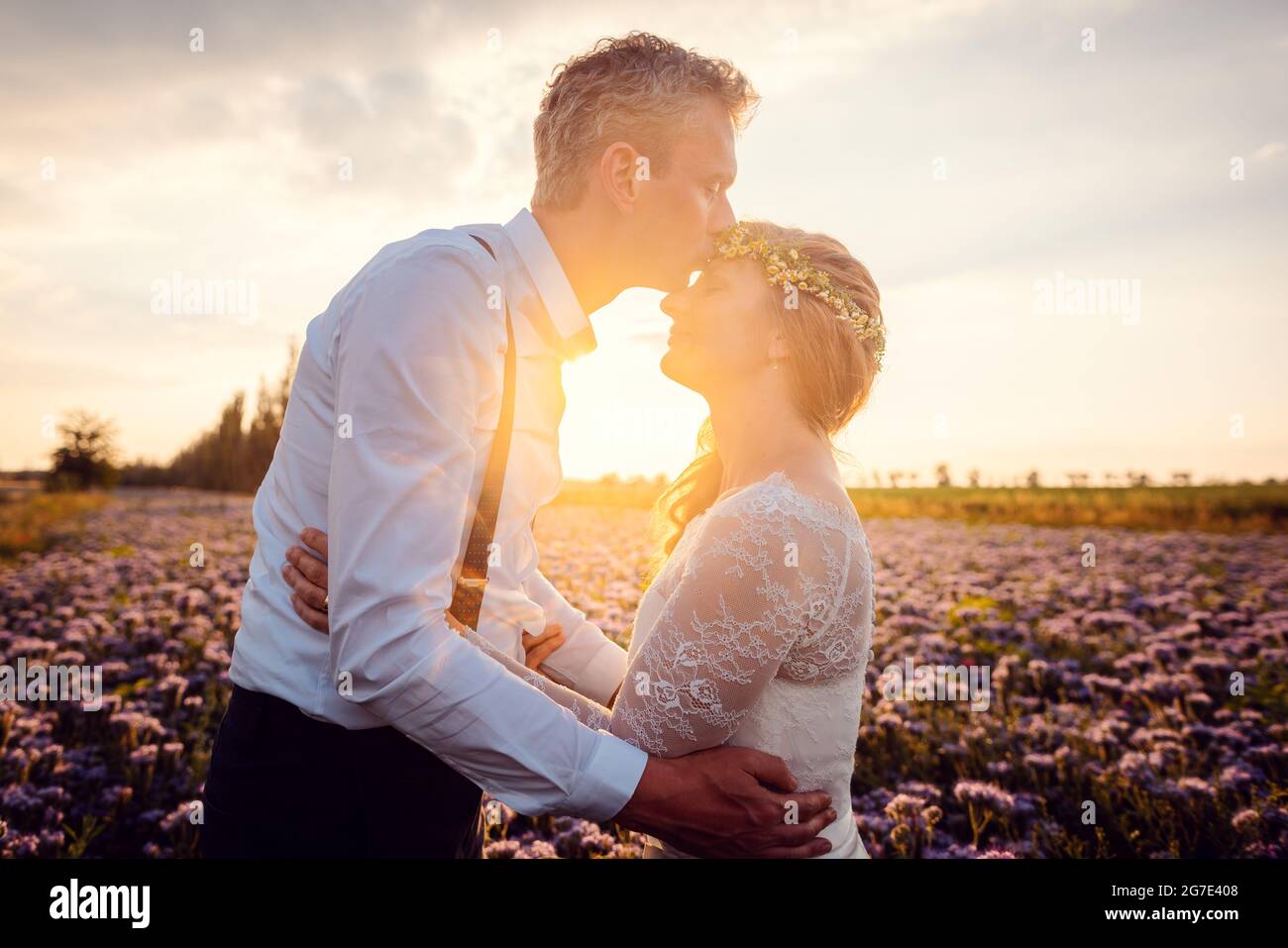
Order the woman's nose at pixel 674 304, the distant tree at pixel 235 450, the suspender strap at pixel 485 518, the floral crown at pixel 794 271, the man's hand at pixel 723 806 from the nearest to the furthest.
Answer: the man's hand at pixel 723 806, the suspender strap at pixel 485 518, the floral crown at pixel 794 271, the woman's nose at pixel 674 304, the distant tree at pixel 235 450

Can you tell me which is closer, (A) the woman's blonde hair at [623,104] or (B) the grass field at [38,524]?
(A) the woman's blonde hair at [623,104]

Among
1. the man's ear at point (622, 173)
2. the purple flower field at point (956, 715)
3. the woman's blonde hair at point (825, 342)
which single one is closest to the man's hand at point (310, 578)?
the man's ear at point (622, 173)

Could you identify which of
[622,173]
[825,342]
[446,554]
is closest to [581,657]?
[446,554]

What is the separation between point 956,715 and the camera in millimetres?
5516

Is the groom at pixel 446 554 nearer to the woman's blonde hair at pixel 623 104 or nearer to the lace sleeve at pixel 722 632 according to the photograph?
the woman's blonde hair at pixel 623 104

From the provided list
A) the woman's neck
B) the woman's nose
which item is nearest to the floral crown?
the woman's nose

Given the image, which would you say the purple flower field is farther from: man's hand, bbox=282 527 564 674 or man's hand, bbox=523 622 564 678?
man's hand, bbox=282 527 564 674

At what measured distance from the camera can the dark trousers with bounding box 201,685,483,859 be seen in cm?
220

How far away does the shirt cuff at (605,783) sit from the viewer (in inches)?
78.9

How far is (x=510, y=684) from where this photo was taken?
6.42 ft

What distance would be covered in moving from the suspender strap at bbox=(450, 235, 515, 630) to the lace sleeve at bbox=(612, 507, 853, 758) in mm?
567

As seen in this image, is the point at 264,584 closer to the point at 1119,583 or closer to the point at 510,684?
the point at 510,684
